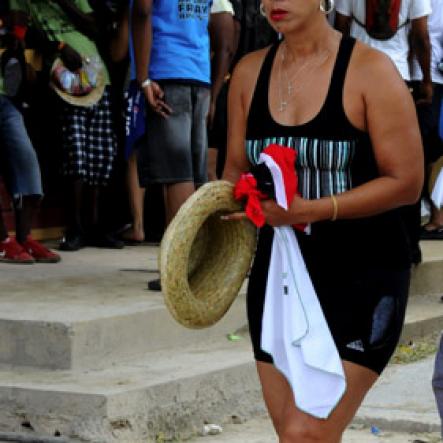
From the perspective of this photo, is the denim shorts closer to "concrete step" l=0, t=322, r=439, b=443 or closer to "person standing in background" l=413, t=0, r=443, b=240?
"concrete step" l=0, t=322, r=439, b=443

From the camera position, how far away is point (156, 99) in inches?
281

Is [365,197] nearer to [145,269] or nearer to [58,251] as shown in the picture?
[145,269]

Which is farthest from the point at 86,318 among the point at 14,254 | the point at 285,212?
the point at 285,212

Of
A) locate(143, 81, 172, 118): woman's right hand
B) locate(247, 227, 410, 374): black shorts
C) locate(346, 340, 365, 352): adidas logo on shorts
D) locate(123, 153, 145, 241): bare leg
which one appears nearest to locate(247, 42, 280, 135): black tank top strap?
locate(247, 227, 410, 374): black shorts

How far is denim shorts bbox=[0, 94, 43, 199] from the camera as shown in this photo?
8.02 m

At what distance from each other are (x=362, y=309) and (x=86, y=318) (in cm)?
259

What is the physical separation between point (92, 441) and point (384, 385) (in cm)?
205

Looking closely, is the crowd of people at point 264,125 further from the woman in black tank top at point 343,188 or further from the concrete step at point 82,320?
the concrete step at point 82,320

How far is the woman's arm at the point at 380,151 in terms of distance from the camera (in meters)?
3.77

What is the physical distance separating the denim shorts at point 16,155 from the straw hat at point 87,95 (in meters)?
0.64

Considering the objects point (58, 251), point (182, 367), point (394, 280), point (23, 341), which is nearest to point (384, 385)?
point (182, 367)

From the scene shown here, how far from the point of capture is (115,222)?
9.80m

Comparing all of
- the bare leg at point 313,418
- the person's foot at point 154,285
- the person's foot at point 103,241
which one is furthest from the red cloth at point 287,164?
the person's foot at point 103,241

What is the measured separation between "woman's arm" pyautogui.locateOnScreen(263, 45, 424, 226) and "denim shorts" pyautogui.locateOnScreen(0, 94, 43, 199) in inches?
174
